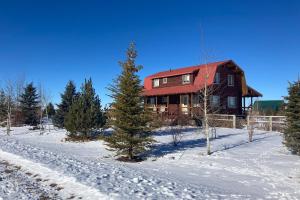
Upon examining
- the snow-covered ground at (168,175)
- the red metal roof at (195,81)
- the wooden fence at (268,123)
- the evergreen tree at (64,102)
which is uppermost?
the red metal roof at (195,81)

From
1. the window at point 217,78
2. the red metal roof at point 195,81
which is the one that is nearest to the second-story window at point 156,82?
the red metal roof at point 195,81

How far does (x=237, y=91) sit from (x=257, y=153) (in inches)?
907

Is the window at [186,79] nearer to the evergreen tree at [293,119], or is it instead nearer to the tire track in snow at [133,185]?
the evergreen tree at [293,119]

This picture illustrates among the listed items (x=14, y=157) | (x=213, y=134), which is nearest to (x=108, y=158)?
(x=14, y=157)

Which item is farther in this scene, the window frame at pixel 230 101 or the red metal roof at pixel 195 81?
the window frame at pixel 230 101

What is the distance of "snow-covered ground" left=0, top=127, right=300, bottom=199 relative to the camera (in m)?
9.05

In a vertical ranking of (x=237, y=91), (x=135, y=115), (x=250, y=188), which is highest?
(x=237, y=91)

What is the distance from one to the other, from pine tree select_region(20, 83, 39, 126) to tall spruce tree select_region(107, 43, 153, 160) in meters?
27.9

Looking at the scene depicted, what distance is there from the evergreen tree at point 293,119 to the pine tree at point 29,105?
3325cm

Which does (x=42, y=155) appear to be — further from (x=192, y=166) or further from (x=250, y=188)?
(x=250, y=188)

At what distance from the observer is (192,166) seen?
14.2 meters

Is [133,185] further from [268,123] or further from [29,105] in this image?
[29,105]

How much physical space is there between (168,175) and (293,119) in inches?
315

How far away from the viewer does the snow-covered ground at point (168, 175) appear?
29.7 feet
